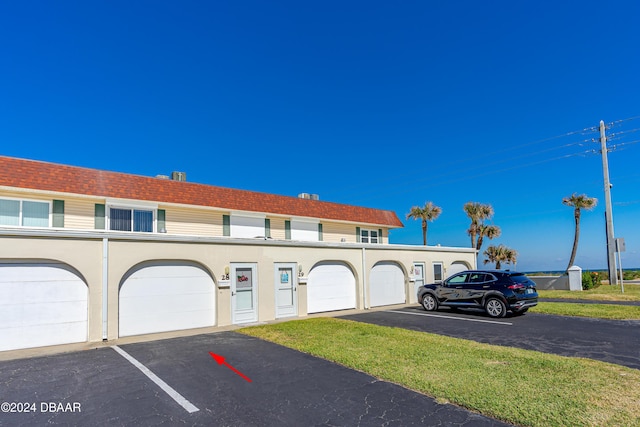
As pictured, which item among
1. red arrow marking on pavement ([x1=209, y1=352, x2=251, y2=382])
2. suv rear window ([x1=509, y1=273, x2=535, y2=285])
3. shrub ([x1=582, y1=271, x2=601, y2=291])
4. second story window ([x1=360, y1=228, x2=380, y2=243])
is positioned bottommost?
shrub ([x1=582, y1=271, x2=601, y2=291])

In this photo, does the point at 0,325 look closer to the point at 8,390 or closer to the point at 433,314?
the point at 8,390

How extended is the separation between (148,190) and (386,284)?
11474mm

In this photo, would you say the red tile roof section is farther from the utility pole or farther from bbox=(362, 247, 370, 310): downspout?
the utility pole

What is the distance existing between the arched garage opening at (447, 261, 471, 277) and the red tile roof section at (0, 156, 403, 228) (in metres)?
6.08

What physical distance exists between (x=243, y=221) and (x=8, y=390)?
13.4 metres

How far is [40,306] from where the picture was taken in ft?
31.6

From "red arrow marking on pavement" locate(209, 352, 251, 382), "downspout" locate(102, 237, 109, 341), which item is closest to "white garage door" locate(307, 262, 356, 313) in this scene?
"red arrow marking on pavement" locate(209, 352, 251, 382)

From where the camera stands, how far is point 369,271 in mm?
17297

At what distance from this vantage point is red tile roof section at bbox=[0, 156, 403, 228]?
13.9 m

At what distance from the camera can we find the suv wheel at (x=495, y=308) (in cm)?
1338

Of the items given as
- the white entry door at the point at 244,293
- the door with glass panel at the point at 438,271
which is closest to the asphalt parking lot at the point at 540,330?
the white entry door at the point at 244,293

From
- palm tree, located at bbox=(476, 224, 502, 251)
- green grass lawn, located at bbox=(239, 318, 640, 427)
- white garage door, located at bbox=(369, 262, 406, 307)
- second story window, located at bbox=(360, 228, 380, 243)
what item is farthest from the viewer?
palm tree, located at bbox=(476, 224, 502, 251)

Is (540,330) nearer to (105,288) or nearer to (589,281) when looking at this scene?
(105,288)

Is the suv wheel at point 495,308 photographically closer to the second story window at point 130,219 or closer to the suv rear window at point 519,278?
the suv rear window at point 519,278
